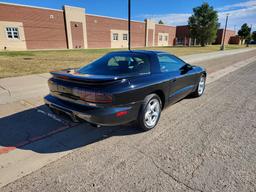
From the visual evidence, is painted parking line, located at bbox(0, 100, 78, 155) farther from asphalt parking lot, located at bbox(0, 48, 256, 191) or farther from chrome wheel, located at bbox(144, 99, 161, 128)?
chrome wheel, located at bbox(144, 99, 161, 128)

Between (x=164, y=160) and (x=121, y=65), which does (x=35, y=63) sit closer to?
(x=121, y=65)

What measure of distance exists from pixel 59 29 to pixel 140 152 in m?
32.6

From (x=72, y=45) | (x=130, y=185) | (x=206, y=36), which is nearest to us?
(x=130, y=185)

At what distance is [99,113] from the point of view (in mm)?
2555

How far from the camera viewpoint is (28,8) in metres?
25.8

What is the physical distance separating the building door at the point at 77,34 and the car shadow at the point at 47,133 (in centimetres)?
Answer: 3145

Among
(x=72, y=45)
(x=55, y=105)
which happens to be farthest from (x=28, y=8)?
(x=55, y=105)

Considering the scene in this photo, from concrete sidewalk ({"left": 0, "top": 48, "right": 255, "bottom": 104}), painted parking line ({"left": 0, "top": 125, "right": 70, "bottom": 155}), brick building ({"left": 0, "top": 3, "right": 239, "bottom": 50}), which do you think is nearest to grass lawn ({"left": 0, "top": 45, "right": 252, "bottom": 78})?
concrete sidewalk ({"left": 0, "top": 48, "right": 255, "bottom": 104})

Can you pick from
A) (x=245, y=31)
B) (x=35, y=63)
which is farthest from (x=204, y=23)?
(x=35, y=63)

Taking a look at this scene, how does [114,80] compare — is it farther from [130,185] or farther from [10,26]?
[10,26]

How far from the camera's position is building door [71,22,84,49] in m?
31.8

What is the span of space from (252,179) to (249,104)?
3282mm

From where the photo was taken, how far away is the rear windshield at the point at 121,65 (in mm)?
3197

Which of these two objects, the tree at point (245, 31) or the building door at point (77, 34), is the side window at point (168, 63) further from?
the tree at point (245, 31)
